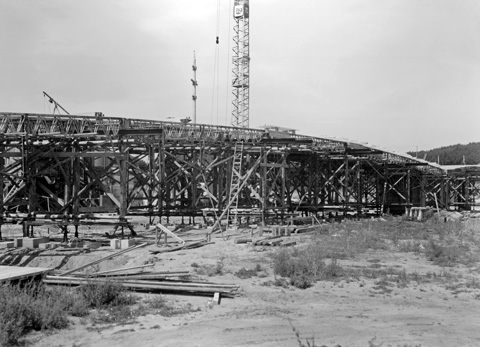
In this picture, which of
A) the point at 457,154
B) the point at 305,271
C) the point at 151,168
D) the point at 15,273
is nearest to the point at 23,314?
the point at 15,273

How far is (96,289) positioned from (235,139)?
16833mm

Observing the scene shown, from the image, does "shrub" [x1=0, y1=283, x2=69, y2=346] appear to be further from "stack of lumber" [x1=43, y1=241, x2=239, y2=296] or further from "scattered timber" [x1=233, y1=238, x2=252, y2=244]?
"scattered timber" [x1=233, y1=238, x2=252, y2=244]

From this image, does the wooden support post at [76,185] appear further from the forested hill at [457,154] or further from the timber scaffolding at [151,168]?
the forested hill at [457,154]

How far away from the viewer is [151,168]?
23109 mm

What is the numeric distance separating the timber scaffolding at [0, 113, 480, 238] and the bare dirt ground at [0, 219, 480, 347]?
8.20 m

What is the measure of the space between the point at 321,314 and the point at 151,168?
15.5m

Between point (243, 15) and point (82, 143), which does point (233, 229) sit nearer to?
point (82, 143)

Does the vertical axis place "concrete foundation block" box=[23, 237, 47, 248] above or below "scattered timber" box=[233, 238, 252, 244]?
below

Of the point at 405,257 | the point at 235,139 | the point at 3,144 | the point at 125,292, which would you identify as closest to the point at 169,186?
the point at 235,139

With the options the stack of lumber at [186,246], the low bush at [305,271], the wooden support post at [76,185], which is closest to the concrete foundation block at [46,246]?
the wooden support post at [76,185]

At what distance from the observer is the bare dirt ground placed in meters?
7.56

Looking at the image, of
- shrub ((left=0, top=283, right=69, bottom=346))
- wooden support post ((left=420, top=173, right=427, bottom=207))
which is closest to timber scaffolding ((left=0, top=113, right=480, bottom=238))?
wooden support post ((left=420, top=173, right=427, bottom=207))

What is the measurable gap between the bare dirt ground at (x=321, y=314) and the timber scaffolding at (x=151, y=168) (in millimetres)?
8196

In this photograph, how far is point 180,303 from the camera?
9.79 meters
